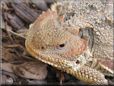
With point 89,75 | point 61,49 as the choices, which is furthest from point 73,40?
point 89,75

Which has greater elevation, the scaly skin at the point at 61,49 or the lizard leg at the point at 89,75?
the scaly skin at the point at 61,49

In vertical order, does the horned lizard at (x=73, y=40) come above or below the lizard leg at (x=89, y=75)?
above

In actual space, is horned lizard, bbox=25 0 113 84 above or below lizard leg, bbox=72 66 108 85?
above

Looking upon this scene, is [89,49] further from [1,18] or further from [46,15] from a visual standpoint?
[1,18]

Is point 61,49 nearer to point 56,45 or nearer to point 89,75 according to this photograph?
point 56,45

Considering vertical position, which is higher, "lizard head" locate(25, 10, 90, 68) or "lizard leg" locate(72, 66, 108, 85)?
"lizard head" locate(25, 10, 90, 68)

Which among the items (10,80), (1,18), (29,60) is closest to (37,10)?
(1,18)
